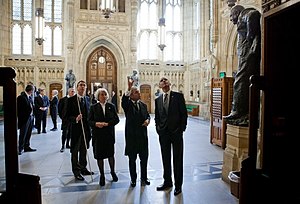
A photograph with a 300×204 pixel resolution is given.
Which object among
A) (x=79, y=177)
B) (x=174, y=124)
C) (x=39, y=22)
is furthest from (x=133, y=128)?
(x=39, y=22)

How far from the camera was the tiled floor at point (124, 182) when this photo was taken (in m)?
3.44

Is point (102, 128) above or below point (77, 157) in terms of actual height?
above

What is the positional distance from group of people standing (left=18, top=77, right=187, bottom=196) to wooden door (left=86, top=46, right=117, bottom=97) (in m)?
12.4

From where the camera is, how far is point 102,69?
16.8 metres

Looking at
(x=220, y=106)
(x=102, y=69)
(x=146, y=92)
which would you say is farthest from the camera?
(x=146, y=92)

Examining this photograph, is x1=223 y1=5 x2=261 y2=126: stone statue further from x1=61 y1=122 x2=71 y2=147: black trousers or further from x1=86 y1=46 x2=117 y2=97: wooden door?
x1=86 y1=46 x2=117 y2=97: wooden door

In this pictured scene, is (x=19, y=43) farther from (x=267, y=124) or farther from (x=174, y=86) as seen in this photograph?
(x=267, y=124)

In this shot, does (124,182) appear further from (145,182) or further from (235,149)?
(235,149)

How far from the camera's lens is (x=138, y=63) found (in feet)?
55.6

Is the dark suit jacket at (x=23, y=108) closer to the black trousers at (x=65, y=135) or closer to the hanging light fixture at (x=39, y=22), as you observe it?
the black trousers at (x=65, y=135)

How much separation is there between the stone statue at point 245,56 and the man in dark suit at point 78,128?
7.41 feet

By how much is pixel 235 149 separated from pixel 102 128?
6.48 feet

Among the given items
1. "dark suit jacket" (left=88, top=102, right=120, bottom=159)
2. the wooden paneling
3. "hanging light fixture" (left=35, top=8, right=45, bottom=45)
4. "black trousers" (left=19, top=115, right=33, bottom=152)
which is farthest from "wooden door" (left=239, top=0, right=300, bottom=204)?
"hanging light fixture" (left=35, top=8, right=45, bottom=45)

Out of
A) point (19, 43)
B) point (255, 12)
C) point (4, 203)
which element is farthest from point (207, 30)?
point (4, 203)
